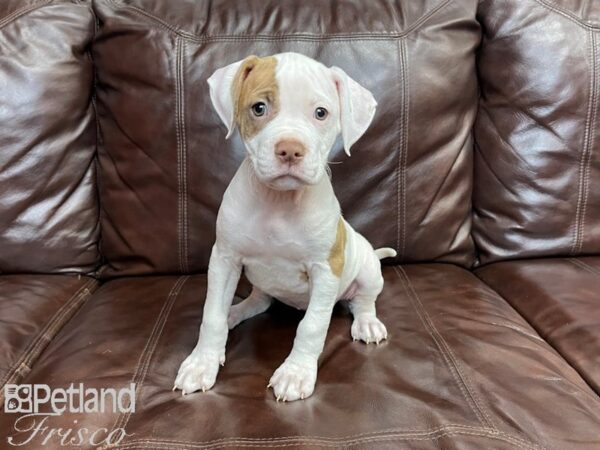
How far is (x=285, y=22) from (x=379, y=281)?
0.70 m

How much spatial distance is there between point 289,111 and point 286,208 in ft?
0.64

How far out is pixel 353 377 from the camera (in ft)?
3.47

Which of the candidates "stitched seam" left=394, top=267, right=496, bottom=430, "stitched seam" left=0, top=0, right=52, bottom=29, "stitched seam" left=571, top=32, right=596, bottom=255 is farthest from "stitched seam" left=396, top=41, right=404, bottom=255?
"stitched seam" left=0, top=0, right=52, bottom=29

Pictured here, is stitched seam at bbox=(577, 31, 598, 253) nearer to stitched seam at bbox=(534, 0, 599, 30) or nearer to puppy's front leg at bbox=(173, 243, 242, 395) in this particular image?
stitched seam at bbox=(534, 0, 599, 30)

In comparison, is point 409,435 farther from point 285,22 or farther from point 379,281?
point 285,22

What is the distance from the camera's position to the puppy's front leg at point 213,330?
3.37 feet

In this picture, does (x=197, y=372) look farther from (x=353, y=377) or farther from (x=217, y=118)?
(x=217, y=118)

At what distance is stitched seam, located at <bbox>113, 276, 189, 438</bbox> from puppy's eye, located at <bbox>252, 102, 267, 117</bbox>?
1.69 feet

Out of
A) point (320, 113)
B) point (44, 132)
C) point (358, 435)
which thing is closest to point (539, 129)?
point (320, 113)

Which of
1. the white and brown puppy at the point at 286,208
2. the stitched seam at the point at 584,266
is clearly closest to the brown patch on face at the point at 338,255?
the white and brown puppy at the point at 286,208

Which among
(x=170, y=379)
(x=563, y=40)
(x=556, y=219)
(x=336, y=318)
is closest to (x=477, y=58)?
(x=563, y=40)

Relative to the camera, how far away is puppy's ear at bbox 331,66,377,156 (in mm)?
1037

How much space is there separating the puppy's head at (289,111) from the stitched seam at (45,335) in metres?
0.60

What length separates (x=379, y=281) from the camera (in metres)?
1.28
